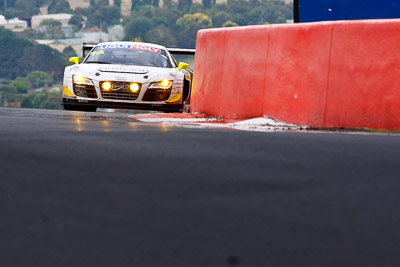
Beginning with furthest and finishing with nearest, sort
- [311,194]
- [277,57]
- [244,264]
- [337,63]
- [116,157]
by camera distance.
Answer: [277,57] → [337,63] → [116,157] → [311,194] → [244,264]

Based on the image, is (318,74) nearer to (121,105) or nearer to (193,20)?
(121,105)

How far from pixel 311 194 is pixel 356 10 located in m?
13.8

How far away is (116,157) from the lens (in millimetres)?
7926

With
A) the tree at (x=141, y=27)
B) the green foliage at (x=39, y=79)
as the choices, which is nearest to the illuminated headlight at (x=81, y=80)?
the tree at (x=141, y=27)

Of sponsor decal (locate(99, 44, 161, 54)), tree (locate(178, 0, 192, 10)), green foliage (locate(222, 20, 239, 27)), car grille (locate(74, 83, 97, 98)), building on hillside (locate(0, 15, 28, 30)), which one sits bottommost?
car grille (locate(74, 83, 97, 98))

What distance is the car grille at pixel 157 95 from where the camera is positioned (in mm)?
17766

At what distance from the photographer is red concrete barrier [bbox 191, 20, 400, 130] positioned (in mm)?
12469

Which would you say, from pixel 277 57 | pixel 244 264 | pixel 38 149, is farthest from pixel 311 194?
pixel 277 57

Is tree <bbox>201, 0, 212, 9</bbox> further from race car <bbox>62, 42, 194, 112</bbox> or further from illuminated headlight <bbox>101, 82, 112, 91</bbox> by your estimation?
illuminated headlight <bbox>101, 82, 112, 91</bbox>

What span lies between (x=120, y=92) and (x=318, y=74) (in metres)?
5.55

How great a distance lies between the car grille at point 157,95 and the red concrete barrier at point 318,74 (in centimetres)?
259

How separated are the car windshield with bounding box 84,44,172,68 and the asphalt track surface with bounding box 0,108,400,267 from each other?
907cm

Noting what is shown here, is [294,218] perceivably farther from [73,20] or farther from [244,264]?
[73,20]

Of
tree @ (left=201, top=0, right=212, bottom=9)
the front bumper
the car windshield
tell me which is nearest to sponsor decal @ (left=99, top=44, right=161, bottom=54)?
the car windshield
